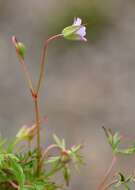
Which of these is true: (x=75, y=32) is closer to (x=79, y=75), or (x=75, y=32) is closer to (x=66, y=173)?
(x=66, y=173)

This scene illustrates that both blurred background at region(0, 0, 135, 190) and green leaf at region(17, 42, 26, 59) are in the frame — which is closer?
green leaf at region(17, 42, 26, 59)

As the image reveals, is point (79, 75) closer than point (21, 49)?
No

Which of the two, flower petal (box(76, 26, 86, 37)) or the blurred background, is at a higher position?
the blurred background

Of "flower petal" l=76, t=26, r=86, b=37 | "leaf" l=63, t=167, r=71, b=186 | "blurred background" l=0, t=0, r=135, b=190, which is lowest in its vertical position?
"leaf" l=63, t=167, r=71, b=186

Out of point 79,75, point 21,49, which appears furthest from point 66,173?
point 79,75

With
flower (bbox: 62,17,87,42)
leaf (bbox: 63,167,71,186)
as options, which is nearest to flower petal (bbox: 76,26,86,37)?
flower (bbox: 62,17,87,42)

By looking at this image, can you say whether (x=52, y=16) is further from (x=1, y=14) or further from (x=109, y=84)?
(x=109, y=84)

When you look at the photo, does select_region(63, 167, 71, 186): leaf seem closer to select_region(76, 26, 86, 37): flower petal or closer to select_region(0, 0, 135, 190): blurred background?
select_region(76, 26, 86, 37): flower petal

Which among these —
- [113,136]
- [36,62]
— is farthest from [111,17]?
[113,136]
